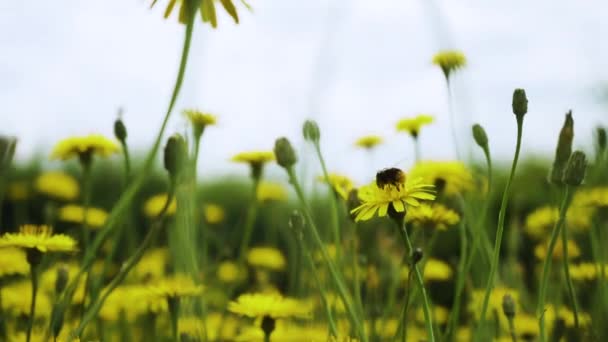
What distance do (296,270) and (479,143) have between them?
86 centimetres

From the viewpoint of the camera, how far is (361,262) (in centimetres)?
192

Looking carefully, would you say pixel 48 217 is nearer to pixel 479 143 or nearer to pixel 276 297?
pixel 276 297

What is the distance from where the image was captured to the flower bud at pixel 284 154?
54.4 inches

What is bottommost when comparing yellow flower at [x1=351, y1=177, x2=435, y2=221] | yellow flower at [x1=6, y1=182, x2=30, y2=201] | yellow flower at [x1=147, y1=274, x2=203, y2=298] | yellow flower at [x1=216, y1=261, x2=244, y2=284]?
yellow flower at [x1=147, y1=274, x2=203, y2=298]

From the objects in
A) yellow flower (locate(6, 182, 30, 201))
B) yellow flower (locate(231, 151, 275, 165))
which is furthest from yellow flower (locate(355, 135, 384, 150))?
yellow flower (locate(6, 182, 30, 201))

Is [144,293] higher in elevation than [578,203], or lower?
lower

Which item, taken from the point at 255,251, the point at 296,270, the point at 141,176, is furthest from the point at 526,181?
the point at 141,176

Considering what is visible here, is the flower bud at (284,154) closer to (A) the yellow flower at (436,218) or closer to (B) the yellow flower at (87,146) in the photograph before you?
(A) the yellow flower at (436,218)

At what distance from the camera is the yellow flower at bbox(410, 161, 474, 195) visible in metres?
1.71

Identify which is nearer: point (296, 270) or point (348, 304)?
point (348, 304)

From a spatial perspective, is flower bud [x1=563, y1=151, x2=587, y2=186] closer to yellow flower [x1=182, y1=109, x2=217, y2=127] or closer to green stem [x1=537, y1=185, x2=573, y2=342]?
green stem [x1=537, y1=185, x2=573, y2=342]

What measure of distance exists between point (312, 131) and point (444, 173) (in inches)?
14.3

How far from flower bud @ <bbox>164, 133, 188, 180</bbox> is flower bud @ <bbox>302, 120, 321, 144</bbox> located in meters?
0.47

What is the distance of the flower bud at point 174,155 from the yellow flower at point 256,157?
33.6 inches
